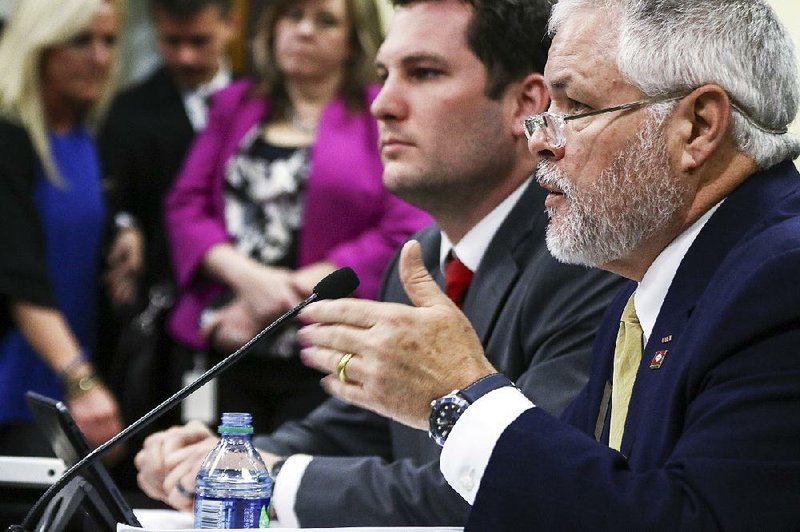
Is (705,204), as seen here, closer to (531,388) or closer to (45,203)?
(531,388)

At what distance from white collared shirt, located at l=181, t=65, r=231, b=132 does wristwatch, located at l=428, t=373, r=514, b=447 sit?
2.91 meters

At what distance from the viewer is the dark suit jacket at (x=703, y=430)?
143 centimetres

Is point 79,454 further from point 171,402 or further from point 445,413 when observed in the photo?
point 445,413

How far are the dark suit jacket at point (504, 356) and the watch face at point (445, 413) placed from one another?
17.7 inches

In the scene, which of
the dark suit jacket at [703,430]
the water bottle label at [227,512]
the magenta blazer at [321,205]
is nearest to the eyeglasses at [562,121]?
the dark suit jacket at [703,430]

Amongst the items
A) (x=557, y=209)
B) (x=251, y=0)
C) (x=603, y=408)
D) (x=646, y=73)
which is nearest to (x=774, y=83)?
(x=646, y=73)

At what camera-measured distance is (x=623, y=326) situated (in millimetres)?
1934

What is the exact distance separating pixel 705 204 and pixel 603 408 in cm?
35

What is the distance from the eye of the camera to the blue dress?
368 cm

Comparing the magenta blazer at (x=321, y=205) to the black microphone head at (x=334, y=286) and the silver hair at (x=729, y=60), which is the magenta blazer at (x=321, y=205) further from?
the silver hair at (x=729, y=60)

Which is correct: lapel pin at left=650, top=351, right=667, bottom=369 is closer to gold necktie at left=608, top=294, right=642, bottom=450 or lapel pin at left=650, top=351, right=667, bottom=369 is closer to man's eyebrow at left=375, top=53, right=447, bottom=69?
gold necktie at left=608, top=294, right=642, bottom=450

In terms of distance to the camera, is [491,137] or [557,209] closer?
[557,209]

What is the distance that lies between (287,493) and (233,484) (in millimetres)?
284

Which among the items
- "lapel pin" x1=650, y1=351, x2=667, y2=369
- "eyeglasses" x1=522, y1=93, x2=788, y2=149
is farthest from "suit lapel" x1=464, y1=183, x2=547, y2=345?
"lapel pin" x1=650, y1=351, x2=667, y2=369
